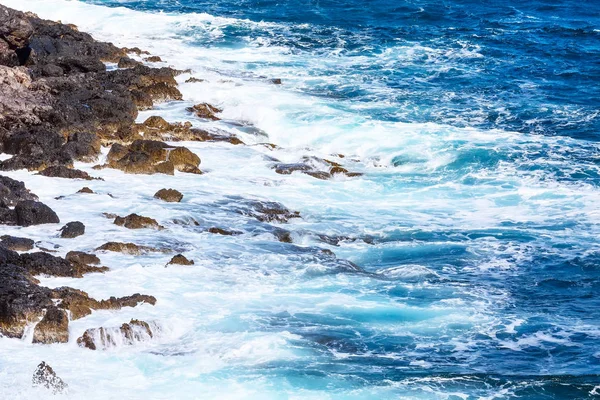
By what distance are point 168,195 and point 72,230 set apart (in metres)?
2.88

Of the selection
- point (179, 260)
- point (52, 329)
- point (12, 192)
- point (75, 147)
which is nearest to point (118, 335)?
point (52, 329)

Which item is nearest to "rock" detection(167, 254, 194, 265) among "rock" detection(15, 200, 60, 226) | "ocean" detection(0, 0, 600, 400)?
"ocean" detection(0, 0, 600, 400)

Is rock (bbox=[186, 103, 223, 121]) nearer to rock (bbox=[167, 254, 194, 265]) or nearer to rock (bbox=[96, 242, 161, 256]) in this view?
rock (bbox=[96, 242, 161, 256])

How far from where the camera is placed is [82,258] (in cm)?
1360

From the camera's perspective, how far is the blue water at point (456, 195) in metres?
11.8

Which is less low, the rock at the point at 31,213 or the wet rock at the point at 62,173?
the rock at the point at 31,213

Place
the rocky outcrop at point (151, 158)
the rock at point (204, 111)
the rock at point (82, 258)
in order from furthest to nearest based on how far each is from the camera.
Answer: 1. the rock at point (204, 111)
2. the rocky outcrop at point (151, 158)
3. the rock at point (82, 258)

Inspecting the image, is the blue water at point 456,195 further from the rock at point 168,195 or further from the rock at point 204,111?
the rock at point 168,195

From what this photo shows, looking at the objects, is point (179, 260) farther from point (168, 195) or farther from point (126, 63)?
point (126, 63)

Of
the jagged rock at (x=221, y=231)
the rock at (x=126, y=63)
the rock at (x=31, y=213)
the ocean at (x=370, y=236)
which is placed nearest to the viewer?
the ocean at (x=370, y=236)

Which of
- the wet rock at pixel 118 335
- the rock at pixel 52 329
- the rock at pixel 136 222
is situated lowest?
the rock at pixel 136 222

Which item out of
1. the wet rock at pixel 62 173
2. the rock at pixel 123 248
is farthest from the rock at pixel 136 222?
the wet rock at pixel 62 173

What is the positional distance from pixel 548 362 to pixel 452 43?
24.7 metres

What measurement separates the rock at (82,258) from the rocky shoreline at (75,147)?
2 cm
